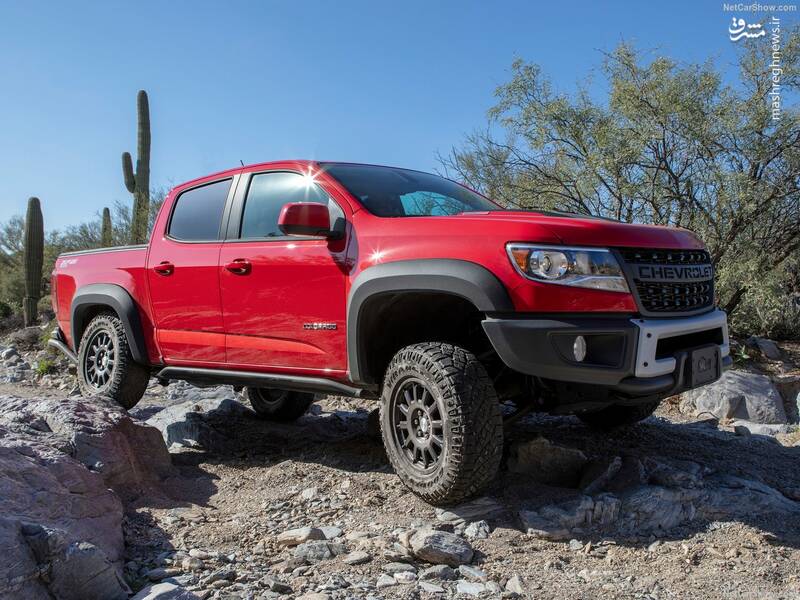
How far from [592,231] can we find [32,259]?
18681 mm

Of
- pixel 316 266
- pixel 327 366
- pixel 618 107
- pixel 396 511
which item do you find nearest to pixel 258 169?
pixel 316 266

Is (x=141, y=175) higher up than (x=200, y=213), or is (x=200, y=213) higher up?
(x=141, y=175)

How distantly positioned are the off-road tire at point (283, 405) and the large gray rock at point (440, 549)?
312 centimetres

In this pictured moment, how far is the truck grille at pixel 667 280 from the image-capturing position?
3383 mm

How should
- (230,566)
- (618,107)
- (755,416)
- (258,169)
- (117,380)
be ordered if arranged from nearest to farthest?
(230,566)
(258,169)
(117,380)
(755,416)
(618,107)

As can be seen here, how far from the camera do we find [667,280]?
138 inches

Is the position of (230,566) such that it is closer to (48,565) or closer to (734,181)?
(48,565)

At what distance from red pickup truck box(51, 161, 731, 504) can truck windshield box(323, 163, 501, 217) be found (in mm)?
16

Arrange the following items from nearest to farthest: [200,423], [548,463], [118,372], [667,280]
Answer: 1. [667,280]
2. [548,463]
3. [118,372]
4. [200,423]

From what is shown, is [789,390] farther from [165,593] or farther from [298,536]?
[165,593]

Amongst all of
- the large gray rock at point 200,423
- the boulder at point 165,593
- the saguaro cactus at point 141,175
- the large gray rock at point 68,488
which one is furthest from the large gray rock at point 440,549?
the saguaro cactus at point 141,175

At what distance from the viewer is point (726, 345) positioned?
152 inches

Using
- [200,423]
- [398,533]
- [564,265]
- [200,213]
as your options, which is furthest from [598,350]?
[200,423]

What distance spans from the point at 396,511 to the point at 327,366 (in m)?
0.89
